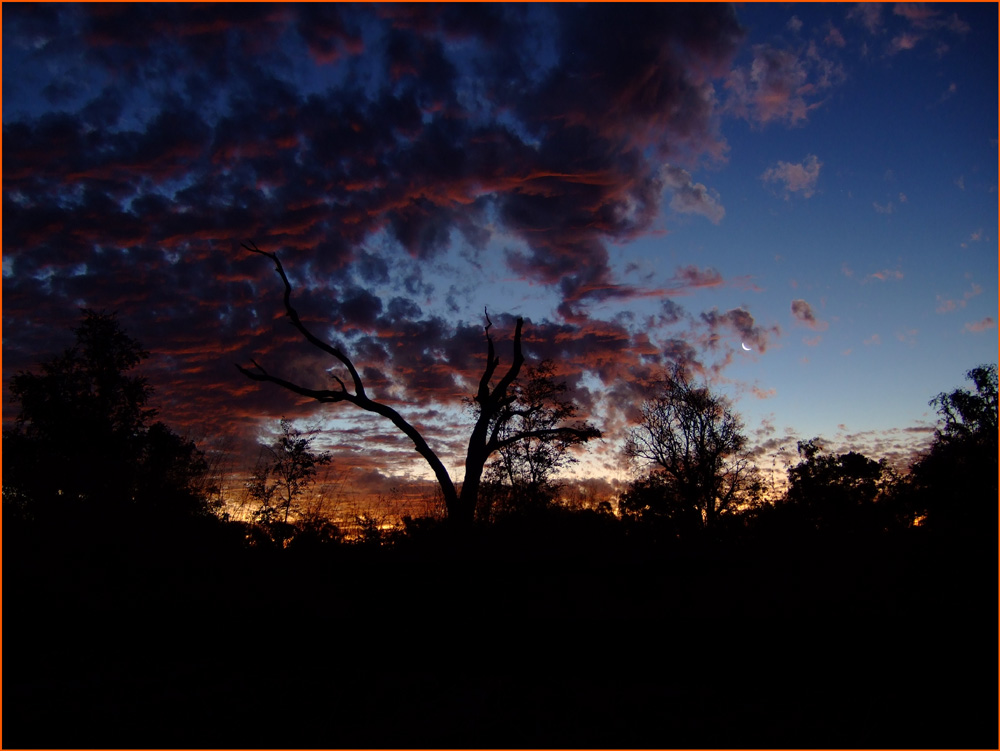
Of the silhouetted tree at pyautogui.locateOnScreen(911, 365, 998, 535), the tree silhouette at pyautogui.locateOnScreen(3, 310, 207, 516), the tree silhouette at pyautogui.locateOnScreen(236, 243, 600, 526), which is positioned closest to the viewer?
the silhouetted tree at pyautogui.locateOnScreen(911, 365, 998, 535)

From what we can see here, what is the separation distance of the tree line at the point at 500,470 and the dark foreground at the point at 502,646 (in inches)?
37.6

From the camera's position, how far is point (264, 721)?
3.05m

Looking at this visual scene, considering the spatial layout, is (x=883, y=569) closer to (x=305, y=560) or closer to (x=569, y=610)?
(x=569, y=610)

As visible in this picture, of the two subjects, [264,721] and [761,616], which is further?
[761,616]

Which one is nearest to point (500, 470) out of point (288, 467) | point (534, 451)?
point (534, 451)

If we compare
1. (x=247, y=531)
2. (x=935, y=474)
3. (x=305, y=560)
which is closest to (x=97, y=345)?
(x=247, y=531)

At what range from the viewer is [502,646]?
4.39 metres

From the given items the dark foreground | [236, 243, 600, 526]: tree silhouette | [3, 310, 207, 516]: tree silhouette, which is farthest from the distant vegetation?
[3, 310, 207, 516]: tree silhouette

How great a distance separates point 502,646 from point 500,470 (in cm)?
1693

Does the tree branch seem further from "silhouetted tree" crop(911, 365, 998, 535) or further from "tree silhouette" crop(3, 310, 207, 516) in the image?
"silhouetted tree" crop(911, 365, 998, 535)

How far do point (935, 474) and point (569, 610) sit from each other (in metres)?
Result: 5.11

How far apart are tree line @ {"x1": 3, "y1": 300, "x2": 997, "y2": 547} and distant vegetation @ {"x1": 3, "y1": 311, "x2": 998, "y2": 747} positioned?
89 millimetres

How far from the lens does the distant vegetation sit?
3.02 meters

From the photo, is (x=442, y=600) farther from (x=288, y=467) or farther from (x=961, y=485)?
(x=288, y=467)
